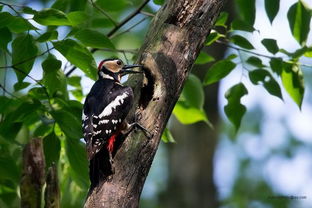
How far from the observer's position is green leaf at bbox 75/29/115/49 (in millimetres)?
3625

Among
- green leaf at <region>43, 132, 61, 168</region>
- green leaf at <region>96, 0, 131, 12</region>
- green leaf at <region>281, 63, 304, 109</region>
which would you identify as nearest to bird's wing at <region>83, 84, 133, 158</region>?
green leaf at <region>43, 132, 61, 168</region>

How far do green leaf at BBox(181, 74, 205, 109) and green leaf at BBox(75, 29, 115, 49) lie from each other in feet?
3.06

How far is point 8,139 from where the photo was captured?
4016mm

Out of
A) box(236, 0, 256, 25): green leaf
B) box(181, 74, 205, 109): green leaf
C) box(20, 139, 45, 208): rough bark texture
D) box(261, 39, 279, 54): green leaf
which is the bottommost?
box(20, 139, 45, 208): rough bark texture

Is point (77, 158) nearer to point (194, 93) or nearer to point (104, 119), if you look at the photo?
point (104, 119)

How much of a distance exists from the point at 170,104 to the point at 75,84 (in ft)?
3.75

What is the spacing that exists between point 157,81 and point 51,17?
757 mm

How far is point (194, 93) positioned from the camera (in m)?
4.42

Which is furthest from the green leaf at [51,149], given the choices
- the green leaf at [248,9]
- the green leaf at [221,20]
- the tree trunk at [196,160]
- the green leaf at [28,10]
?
the tree trunk at [196,160]

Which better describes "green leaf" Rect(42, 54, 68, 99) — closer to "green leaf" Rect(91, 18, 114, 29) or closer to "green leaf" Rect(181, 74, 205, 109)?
"green leaf" Rect(91, 18, 114, 29)

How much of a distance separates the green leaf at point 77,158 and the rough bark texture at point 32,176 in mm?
354

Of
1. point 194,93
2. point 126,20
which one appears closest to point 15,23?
A: point 126,20

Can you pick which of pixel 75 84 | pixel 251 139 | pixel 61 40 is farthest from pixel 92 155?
pixel 251 139

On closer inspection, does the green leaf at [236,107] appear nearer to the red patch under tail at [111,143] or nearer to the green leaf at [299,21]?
the green leaf at [299,21]
